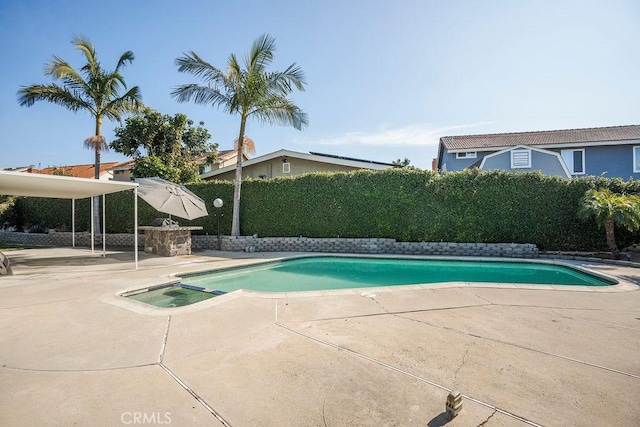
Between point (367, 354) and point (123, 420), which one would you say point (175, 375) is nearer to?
point (123, 420)

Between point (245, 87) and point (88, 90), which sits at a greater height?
point (88, 90)

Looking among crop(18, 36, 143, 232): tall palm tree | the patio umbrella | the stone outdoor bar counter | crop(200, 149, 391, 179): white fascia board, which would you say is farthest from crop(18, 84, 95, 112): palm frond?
crop(200, 149, 391, 179): white fascia board

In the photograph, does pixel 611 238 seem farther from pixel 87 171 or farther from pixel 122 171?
pixel 87 171

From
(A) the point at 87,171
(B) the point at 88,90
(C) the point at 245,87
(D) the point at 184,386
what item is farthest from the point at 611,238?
(A) the point at 87,171

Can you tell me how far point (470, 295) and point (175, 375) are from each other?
5.67m

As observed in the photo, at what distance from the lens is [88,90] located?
15.3 metres

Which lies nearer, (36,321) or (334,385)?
(334,385)

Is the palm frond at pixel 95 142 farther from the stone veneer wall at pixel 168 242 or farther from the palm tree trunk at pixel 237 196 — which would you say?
the palm tree trunk at pixel 237 196

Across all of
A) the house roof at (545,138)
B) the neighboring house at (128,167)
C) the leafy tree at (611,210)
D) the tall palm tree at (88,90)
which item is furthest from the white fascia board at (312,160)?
the leafy tree at (611,210)

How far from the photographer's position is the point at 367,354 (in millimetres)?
3607

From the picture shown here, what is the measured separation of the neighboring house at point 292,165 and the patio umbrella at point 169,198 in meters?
7.01

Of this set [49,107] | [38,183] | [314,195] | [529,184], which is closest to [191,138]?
[49,107]

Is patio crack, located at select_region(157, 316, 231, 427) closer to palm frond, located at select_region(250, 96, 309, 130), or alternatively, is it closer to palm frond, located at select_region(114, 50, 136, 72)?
palm frond, located at select_region(250, 96, 309, 130)

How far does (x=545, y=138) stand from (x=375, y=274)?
21677 millimetres
